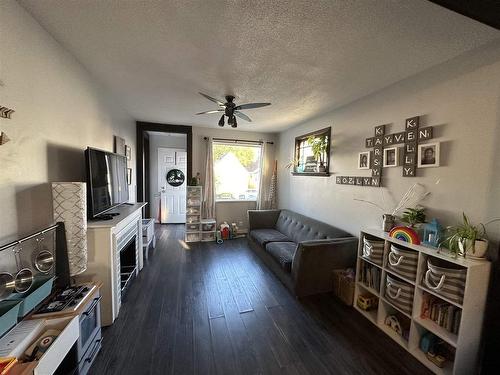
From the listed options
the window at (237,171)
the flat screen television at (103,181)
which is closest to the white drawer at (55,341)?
the flat screen television at (103,181)

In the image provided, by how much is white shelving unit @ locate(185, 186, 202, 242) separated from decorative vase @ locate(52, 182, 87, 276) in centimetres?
275

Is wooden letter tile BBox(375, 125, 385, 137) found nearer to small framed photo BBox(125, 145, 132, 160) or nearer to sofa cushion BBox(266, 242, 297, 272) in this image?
sofa cushion BBox(266, 242, 297, 272)

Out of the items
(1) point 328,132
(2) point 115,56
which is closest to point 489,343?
(1) point 328,132

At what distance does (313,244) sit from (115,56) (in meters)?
2.72

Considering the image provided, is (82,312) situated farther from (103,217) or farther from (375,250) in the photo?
(375,250)

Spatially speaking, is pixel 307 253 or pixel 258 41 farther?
pixel 307 253

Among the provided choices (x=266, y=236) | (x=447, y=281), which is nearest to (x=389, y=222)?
(x=447, y=281)

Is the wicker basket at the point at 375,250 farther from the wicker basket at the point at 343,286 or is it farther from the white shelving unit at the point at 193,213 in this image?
the white shelving unit at the point at 193,213

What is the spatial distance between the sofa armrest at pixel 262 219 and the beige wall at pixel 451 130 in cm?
176

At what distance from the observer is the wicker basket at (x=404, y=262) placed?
1784 millimetres

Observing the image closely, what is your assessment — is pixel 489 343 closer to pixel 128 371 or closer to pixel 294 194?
pixel 128 371

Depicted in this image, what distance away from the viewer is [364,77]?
2141mm

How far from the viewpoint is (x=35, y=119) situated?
1.47 metres

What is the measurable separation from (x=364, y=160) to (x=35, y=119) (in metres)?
3.17
